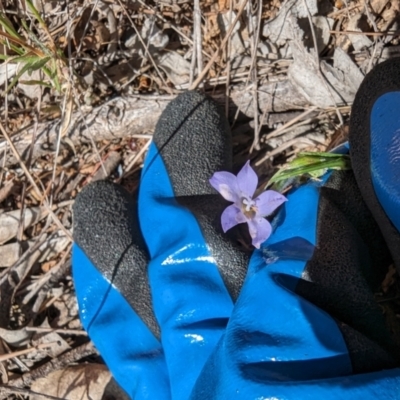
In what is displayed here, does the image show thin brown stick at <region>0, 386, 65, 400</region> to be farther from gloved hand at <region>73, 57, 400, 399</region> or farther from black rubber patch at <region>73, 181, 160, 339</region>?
black rubber patch at <region>73, 181, 160, 339</region>

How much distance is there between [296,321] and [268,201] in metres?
0.29

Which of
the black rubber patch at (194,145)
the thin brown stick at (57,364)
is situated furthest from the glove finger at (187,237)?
the thin brown stick at (57,364)

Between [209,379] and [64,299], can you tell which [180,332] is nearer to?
[209,379]

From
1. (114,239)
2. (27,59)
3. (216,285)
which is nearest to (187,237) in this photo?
(216,285)

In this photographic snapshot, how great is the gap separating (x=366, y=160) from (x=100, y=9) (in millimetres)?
880

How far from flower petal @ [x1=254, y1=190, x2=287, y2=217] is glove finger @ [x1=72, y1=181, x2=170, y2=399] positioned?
1.44 feet

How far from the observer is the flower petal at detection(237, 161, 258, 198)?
144 cm

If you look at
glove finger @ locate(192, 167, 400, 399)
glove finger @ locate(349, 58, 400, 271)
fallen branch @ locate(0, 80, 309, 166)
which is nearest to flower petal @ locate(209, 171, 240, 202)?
glove finger @ locate(192, 167, 400, 399)

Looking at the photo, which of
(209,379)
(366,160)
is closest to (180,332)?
(209,379)

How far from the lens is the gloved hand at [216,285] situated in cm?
123

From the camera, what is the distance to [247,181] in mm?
1454

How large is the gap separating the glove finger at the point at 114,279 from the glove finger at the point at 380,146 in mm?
654

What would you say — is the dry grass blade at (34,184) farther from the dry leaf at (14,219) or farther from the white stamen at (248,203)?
the white stamen at (248,203)

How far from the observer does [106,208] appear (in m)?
1.76
